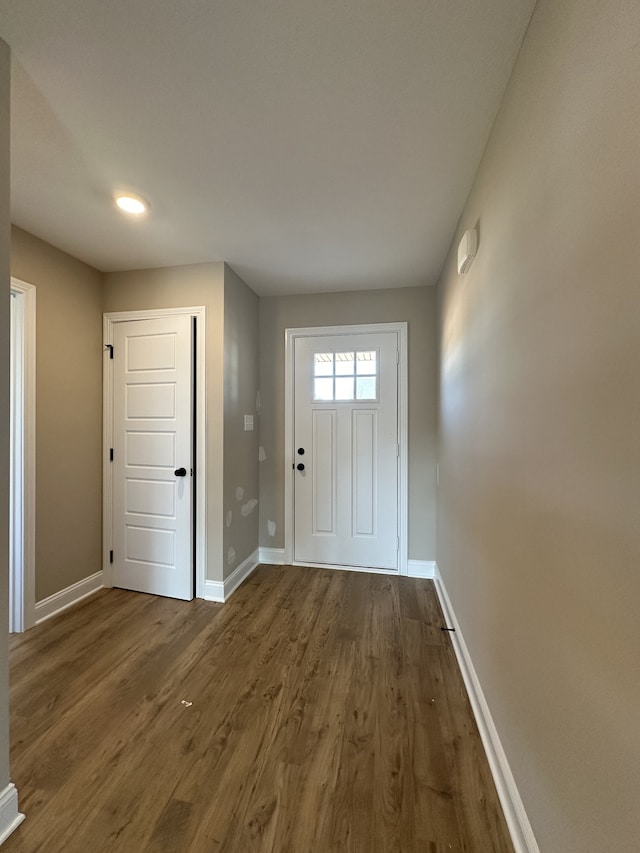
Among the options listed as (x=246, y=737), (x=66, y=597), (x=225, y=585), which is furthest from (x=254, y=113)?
A: (x=66, y=597)

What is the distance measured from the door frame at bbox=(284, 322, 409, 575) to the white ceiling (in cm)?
91

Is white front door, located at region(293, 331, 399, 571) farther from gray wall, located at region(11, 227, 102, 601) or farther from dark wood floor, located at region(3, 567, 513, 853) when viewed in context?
gray wall, located at region(11, 227, 102, 601)

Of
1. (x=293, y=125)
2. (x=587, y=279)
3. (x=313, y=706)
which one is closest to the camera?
(x=587, y=279)

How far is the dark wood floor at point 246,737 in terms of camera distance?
107 centimetres

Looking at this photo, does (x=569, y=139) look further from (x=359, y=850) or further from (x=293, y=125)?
(x=359, y=850)

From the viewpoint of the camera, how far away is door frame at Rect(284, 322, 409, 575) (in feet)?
9.68

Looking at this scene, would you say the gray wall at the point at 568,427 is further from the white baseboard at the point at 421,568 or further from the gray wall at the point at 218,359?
the gray wall at the point at 218,359

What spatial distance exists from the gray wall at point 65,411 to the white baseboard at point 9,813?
4.55ft

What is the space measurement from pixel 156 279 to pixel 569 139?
260 cm

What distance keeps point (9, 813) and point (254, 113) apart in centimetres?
252

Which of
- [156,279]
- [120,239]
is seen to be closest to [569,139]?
[120,239]

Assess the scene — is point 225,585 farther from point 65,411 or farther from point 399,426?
point 399,426

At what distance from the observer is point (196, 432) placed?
254 cm

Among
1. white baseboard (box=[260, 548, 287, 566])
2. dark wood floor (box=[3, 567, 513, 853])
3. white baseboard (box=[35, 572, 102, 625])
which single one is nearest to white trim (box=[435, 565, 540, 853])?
dark wood floor (box=[3, 567, 513, 853])
